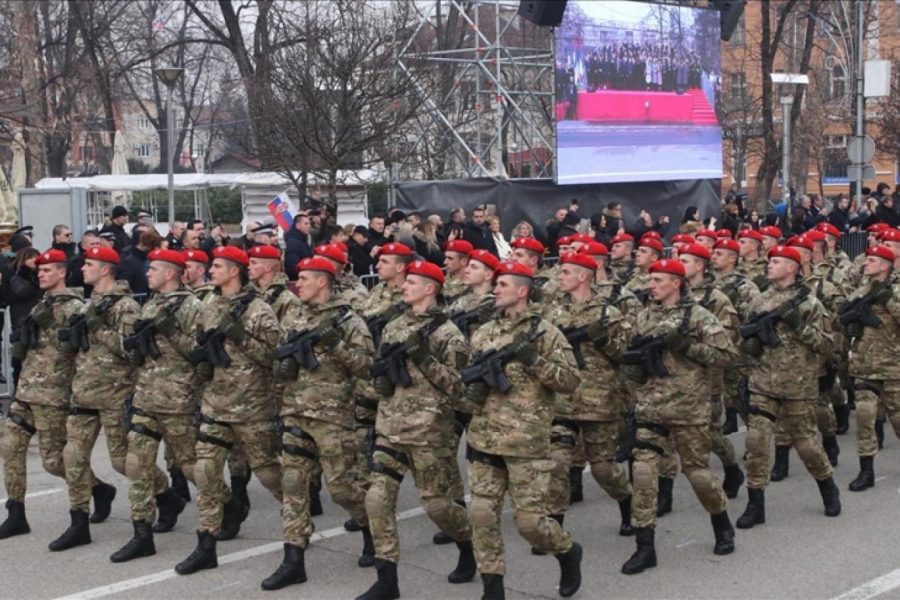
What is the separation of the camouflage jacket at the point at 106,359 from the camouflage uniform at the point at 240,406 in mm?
717

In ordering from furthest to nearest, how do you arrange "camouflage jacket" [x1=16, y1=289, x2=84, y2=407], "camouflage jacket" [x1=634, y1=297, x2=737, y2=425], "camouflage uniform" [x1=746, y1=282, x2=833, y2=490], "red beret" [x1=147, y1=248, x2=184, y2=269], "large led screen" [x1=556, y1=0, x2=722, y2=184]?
"large led screen" [x1=556, y1=0, x2=722, y2=184] → "camouflage uniform" [x1=746, y1=282, x2=833, y2=490] → "camouflage jacket" [x1=16, y1=289, x2=84, y2=407] → "red beret" [x1=147, y1=248, x2=184, y2=269] → "camouflage jacket" [x1=634, y1=297, x2=737, y2=425]

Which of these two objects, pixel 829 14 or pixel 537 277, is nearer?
pixel 537 277

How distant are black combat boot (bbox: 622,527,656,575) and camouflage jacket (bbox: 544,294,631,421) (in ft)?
3.02

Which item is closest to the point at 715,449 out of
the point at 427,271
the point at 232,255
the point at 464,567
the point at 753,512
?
the point at 753,512

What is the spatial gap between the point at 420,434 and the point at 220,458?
144 centimetres

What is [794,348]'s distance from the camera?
871 centimetres

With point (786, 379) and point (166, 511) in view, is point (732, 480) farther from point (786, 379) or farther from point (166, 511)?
point (166, 511)

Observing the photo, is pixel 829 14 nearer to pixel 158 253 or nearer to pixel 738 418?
pixel 738 418

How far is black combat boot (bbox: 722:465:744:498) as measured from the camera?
926 cm

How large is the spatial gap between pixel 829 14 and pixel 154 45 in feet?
69.5

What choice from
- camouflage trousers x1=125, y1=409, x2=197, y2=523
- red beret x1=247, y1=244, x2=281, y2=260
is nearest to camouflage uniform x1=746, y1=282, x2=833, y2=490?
red beret x1=247, y1=244, x2=281, y2=260

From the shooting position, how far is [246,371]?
25.6 feet

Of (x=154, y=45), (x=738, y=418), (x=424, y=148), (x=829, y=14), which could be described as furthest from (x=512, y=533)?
(x=154, y=45)

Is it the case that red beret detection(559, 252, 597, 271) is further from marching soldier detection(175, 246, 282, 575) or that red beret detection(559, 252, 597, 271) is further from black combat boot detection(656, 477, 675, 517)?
marching soldier detection(175, 246, 282, 575)
